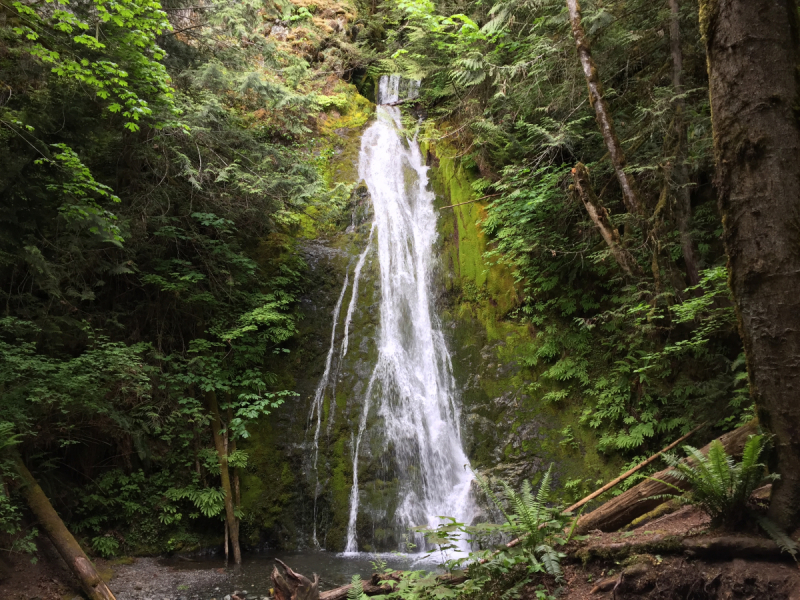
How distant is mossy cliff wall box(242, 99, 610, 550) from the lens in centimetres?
787

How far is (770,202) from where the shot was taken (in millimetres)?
2555

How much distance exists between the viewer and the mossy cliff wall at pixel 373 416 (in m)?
7.87

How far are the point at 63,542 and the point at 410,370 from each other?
618 cm

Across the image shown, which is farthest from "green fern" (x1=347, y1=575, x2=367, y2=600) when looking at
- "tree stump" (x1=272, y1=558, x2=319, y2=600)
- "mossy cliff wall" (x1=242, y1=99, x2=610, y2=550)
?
"mossy cliff wall" (x1=242, y1=99, x2=610, y2=550)

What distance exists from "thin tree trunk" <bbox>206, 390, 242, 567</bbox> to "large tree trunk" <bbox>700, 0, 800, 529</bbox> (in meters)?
7.30

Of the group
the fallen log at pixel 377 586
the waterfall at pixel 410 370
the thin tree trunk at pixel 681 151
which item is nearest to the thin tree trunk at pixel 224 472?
the waterfall at pixel 410 370

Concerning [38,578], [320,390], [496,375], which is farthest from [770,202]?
[320,390]

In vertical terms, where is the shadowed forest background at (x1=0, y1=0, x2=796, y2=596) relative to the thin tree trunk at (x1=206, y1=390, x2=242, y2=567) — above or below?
above

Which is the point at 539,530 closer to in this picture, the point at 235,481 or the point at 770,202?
the point at 770,202

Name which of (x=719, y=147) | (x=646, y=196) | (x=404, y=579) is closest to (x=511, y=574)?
(x=404, y=579)

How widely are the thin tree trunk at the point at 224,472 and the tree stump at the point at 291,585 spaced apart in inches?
154

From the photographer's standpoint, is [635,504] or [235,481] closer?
[635,504]

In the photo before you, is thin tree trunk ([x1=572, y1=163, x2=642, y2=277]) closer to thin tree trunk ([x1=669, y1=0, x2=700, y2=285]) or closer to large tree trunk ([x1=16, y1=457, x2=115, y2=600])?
thin tree trunk ([x1=669, y1=0, x2=700, y2=285])

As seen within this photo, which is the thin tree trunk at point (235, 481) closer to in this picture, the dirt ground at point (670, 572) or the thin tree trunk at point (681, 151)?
the dirt ground at point (670, 572)
